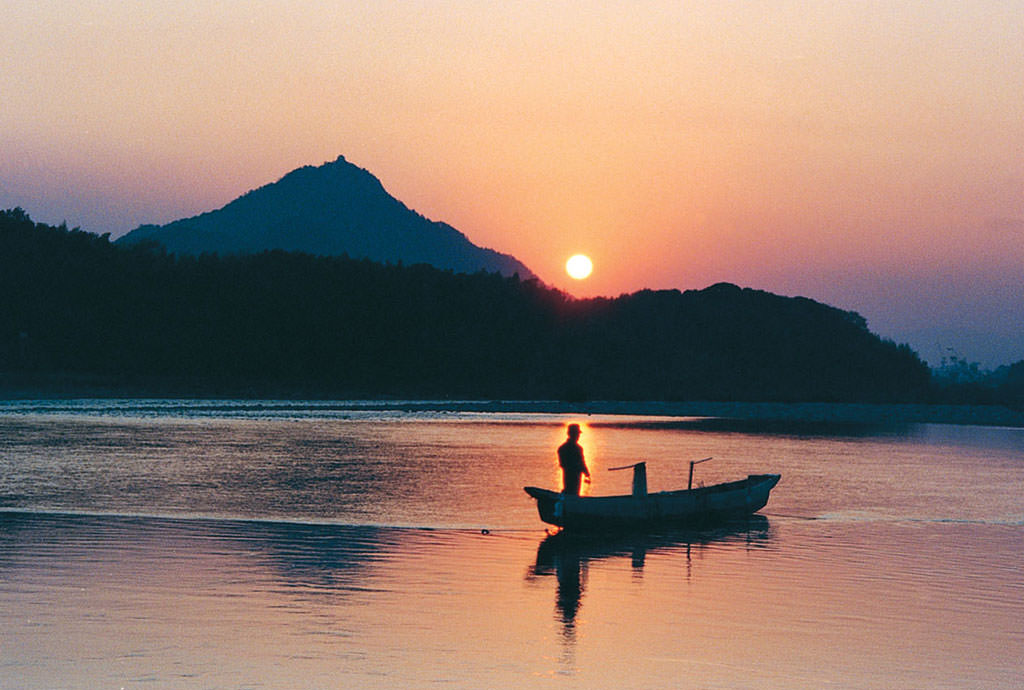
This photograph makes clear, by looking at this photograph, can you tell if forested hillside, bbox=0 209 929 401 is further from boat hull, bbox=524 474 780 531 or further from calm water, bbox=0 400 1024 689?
boat hull, bbox=524 474 780 531

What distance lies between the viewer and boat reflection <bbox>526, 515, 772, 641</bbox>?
2050cm

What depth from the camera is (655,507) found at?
97.3ft

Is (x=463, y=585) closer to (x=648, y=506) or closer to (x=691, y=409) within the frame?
(x=648, y=506)

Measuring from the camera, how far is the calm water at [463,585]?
14195mm

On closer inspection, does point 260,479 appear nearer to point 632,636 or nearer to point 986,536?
point 986,536

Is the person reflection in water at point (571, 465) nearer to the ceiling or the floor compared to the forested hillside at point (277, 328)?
nearer to the floor

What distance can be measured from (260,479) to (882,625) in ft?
87.3

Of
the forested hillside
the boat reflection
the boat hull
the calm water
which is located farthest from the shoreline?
the boat reflection

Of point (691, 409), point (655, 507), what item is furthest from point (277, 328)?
point (655, 507)

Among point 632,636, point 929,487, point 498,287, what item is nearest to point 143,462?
point 929,487

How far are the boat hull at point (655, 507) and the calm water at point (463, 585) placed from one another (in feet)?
2.29

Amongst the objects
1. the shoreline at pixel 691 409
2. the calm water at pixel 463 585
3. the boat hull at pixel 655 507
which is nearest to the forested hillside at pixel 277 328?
the shoreline at pixel 691 409

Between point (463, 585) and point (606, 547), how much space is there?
6850 mm

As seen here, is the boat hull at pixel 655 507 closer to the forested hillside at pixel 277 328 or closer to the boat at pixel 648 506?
the boat at pixel 648 506
